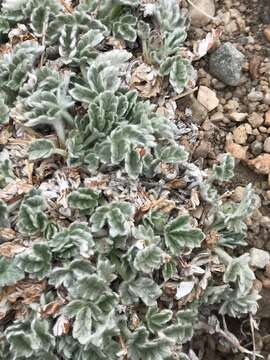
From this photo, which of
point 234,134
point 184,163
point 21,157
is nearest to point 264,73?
point 234,134

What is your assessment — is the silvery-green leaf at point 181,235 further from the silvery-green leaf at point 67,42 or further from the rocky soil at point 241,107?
the silvery-green leaf at point 67,42

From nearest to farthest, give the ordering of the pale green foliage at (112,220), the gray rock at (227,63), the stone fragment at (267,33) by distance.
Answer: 1. the pale green foliage at (112,220)
2. the gray rock at (227,63)
3. the stone fragment at (267,33)

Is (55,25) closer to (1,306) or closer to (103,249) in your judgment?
(103,249)

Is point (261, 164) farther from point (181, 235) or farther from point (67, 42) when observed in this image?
point (67, 42)

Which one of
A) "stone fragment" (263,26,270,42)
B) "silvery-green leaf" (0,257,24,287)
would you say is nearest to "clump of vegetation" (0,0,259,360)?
"silvery-green leaf" (0,257,24,287)

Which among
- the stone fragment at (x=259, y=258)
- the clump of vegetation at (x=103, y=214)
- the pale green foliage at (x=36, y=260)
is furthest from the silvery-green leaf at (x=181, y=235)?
the pale green foliage at (x=36, y=260)

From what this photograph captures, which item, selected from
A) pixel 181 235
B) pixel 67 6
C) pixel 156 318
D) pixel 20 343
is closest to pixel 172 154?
pixel 181 235

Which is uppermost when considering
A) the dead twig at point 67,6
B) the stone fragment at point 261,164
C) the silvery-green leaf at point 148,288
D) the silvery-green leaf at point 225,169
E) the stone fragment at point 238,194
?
the dead twig at point 67,6
